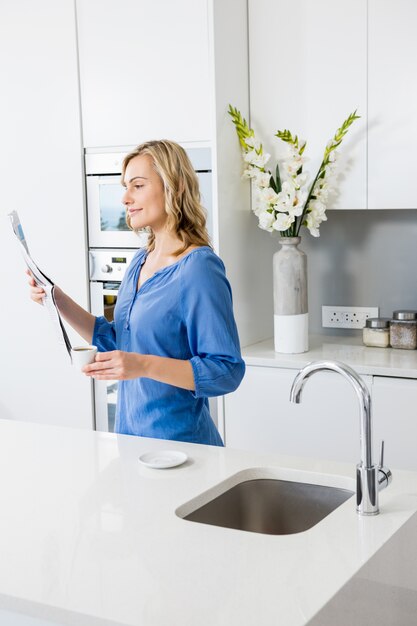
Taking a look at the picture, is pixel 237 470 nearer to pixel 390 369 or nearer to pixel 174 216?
pixel 174 216

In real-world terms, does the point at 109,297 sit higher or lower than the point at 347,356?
higher

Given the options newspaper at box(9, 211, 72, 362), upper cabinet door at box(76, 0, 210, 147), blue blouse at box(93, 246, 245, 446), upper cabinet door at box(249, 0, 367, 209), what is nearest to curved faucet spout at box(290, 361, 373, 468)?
blue blouse at box(93, 246, 245, 446)

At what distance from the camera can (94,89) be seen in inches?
135

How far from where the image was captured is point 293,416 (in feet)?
10.3

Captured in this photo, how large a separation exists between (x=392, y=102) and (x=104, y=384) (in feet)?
5.12

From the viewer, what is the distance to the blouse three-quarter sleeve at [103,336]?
98.8 inches

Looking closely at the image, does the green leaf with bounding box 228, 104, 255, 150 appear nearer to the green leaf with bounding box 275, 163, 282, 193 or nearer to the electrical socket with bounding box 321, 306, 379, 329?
the green leaf with bounding box 275, 163, 282, 193

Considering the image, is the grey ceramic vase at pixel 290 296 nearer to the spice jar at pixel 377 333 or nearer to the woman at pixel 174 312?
the spice jar at pixel 377 333

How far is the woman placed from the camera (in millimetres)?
2170

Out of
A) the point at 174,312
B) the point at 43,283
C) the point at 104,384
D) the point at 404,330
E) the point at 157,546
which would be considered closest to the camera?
the point at 157,546

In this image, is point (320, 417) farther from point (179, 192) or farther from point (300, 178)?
point (179, 192)

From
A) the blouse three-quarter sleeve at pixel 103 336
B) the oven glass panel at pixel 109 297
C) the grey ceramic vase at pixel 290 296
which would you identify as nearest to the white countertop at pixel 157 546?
the blouse three-quarter sleeve at pixel 103 336

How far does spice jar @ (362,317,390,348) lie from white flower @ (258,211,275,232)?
0.54 metres

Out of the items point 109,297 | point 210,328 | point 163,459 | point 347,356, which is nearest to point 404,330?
point 347,356
